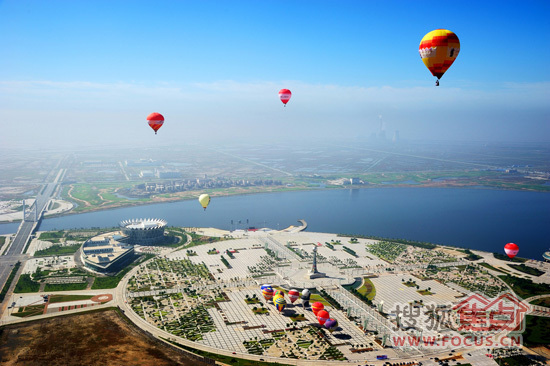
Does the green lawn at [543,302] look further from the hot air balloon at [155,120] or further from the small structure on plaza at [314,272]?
the hot air balloon at [155,120]

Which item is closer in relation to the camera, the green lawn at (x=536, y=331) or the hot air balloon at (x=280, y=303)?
the green lawn at (x=536, y=331)

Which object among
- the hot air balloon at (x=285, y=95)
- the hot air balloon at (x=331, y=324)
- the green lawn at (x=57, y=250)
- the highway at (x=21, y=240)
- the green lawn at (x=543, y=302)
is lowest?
the highway at (x=21, y=240)

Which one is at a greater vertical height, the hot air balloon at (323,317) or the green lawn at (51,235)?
the hot air balloon at (323,317)

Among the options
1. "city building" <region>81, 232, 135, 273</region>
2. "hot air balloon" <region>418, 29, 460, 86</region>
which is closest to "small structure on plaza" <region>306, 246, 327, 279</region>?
"city building" <region>81, 232, 135, 273</region>

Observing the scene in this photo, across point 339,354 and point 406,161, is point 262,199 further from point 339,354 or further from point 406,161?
point 406,161

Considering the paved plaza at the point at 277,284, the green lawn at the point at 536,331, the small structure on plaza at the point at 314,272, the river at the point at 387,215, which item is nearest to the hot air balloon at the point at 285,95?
the small structure on plaza at the point at 314,272

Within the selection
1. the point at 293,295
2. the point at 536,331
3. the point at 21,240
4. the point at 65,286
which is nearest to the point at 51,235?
the point at 21,240

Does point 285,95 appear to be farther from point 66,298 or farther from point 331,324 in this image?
point 66,298

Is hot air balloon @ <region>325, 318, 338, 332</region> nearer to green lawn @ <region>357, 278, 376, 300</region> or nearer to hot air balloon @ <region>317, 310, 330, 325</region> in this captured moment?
hot air balloon @ <region>317, 310, 330, 325</region>

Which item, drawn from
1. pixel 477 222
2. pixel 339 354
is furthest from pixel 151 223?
pixel 477 222

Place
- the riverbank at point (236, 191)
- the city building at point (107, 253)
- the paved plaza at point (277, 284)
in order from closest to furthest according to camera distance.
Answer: the paved plaza at point (277, 284)
the city building at point (107, 253)
the riverbank at point (236, 191)
